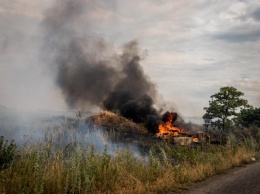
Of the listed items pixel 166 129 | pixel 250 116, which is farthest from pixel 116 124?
pixel 250 116

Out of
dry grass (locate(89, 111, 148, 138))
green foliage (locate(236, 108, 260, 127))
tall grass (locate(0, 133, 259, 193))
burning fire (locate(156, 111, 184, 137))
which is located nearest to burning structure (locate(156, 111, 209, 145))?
burning fire (locate(156, 111, 184, 137))

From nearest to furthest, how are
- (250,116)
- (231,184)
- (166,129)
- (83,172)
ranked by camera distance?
1. (83,172)
2. (231,184)
3. (166,129)
4. (250,116)

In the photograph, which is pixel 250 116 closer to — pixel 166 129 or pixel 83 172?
pixel 166 129

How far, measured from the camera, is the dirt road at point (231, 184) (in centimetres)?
957

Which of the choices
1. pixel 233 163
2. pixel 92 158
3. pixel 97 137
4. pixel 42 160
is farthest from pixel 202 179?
pixel 97 137

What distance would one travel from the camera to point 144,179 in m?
9.92

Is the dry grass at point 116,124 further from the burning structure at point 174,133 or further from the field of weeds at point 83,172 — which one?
the field of weeds at point 83,172

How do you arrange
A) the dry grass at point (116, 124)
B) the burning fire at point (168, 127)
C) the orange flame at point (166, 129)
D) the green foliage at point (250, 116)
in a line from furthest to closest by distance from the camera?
the green foliage at point (250, 116) → the orange flame at point (166, 129) → the burning fire at point (168, 127) → the dry grass at point (116, 124)

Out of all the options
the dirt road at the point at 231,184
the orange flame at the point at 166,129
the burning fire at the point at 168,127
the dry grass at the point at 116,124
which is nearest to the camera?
the dirt road at the point at 231,184

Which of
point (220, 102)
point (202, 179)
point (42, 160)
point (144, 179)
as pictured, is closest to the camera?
point (42, 160)

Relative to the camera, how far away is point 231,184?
34.8 ft

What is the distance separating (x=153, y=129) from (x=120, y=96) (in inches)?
597

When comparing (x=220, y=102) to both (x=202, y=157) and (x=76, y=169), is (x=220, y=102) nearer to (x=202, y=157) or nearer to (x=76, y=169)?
(x=202, y=157)

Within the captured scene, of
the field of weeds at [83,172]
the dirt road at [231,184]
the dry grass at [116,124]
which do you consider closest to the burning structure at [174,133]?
Result: the dry grass at [116,124]
